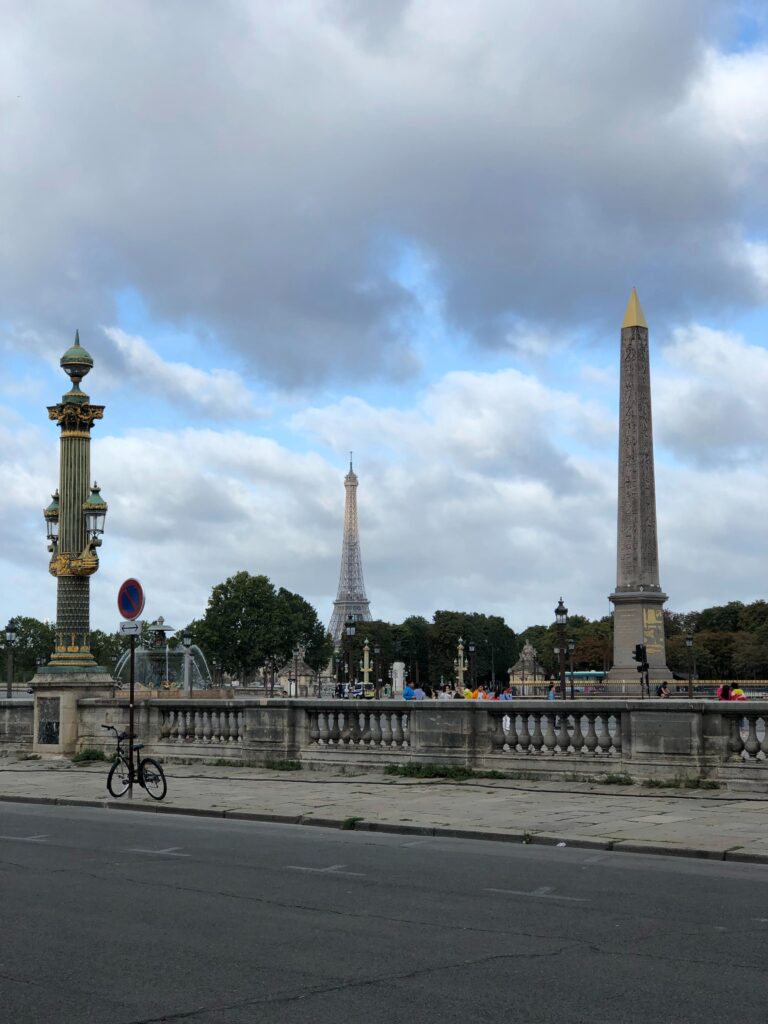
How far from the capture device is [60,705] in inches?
1100

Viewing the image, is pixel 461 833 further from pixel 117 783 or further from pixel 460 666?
pixel 460 666

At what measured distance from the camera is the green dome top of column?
2967 centimetres

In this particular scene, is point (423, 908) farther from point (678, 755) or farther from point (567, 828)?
point (678, 755)

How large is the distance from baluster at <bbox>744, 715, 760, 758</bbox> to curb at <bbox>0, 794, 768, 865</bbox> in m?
4.78

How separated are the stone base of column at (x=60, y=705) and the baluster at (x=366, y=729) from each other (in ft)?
25.1

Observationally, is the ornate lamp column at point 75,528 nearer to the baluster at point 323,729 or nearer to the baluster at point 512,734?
the baluster at point 323,729

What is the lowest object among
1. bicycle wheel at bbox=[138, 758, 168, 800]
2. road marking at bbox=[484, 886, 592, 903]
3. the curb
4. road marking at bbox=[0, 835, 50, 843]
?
road marking at bbox=[0, 835, 50, 843]

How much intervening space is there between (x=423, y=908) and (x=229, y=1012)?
139 inches

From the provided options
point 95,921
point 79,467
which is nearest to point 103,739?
point 79,467

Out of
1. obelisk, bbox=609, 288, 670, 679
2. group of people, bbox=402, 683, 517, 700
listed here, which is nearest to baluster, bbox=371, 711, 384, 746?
group of people, bbox=402, 683, 517, 700

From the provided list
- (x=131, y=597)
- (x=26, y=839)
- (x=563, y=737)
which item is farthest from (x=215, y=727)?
(x=26, y=839)

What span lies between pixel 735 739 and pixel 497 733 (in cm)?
427

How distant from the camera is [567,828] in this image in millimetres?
15297

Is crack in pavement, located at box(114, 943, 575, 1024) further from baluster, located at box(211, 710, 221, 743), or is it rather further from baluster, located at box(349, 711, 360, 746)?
baluster, located at box(211, 710, 221, 743)
